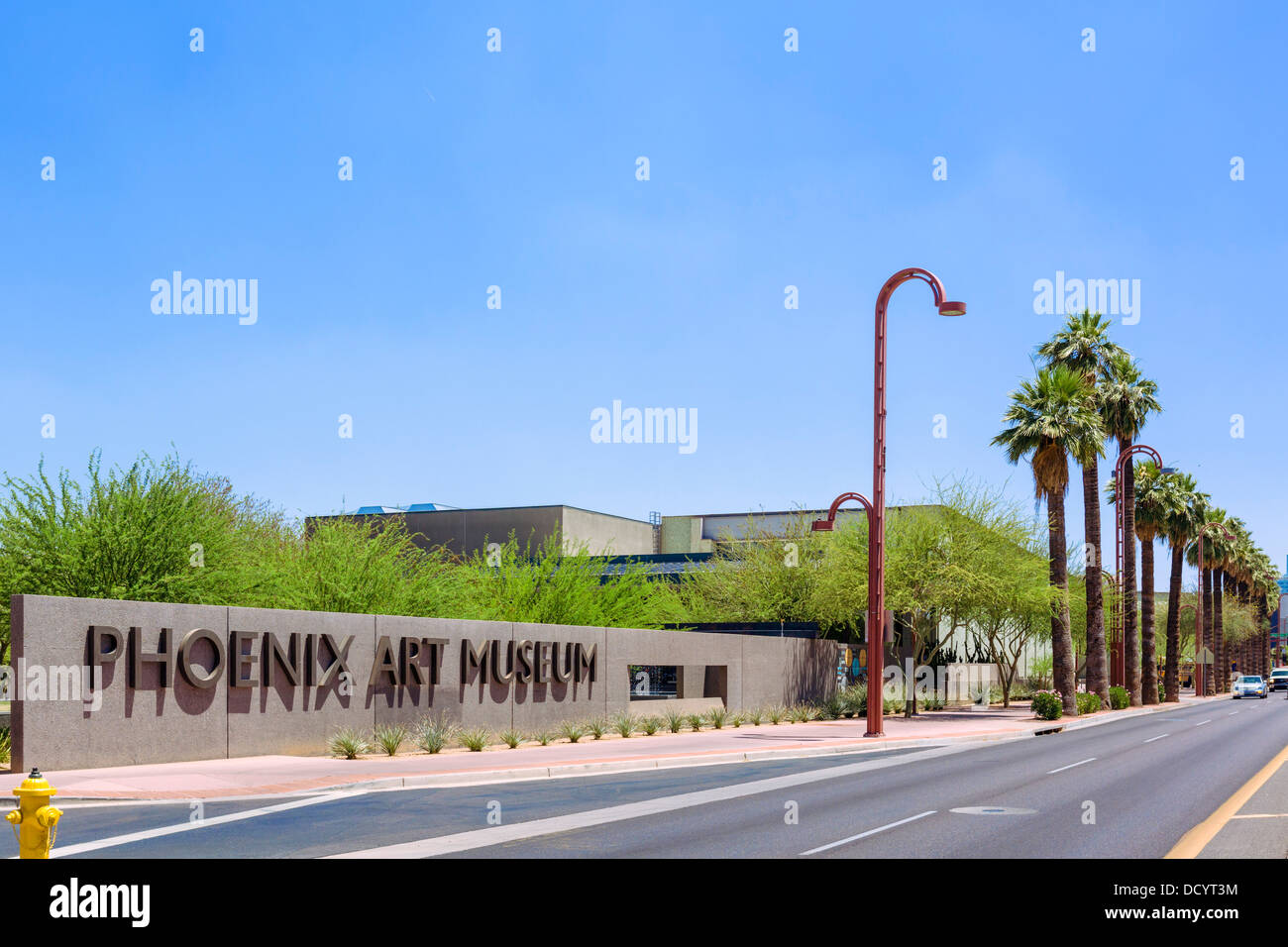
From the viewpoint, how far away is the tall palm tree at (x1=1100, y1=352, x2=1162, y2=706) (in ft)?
175

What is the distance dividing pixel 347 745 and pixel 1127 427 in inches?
1628

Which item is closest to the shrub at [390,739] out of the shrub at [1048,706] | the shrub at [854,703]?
the shrub at [854,703]

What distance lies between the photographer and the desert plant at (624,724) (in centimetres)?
2969

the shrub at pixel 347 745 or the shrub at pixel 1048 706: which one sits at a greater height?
the shrub at pixel 347 745

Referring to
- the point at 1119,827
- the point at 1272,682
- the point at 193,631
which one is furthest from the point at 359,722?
the point at 1272,682

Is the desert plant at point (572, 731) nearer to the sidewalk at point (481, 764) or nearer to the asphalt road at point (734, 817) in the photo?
the sidewalk at point (481, 764)

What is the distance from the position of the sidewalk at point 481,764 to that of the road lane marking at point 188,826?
74 centimetres

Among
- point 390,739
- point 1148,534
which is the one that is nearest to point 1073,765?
point 390,739

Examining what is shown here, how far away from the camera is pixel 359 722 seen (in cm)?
2442

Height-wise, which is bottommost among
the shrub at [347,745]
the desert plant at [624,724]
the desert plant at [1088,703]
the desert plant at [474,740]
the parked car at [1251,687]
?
the parked car at [1251,687]

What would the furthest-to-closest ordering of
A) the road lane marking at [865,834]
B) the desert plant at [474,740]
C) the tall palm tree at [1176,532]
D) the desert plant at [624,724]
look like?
1. the tall palm tree at [1176,532]
2. the desert plant at [624,724]
3. the desert plant at [474,740]
4. the road lane marking at [865,834]

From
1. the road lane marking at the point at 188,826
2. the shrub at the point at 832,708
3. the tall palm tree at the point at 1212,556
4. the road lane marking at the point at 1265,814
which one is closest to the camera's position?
the road lane marking at the point at 188,826
